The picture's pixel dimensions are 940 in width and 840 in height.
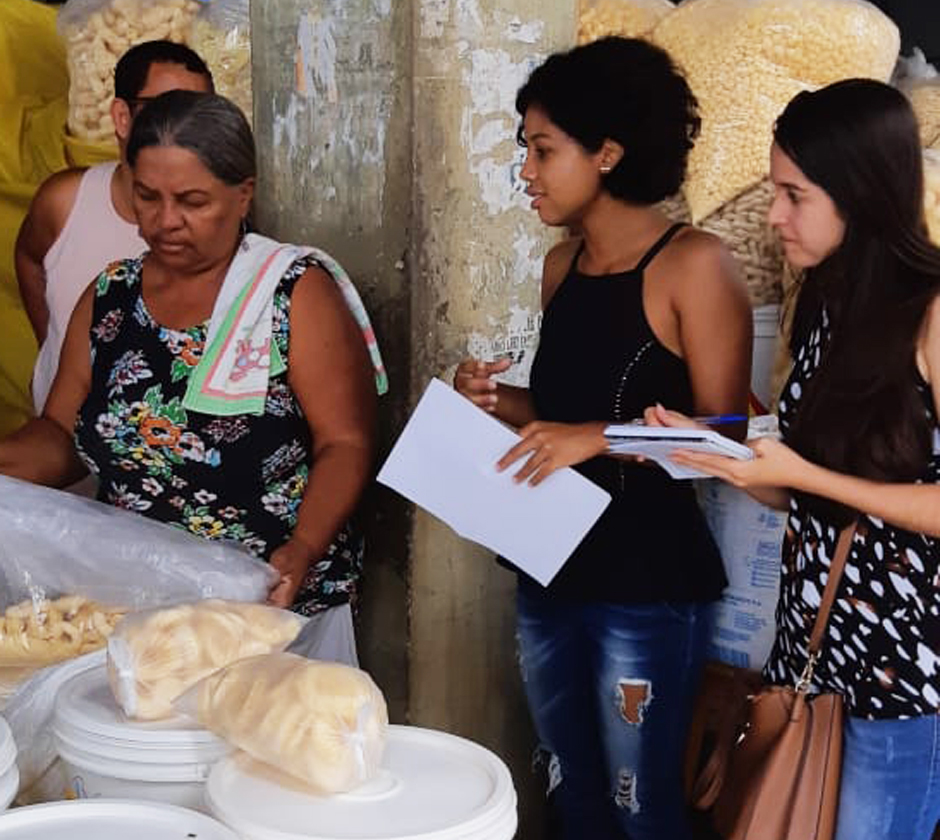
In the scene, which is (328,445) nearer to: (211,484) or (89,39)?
(211,484)

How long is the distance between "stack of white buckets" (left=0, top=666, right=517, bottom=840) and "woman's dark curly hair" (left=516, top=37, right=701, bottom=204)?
1.09 metres

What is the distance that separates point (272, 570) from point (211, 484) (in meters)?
0.31

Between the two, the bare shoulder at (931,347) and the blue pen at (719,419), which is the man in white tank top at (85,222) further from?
the bare shoulder at (931,347)

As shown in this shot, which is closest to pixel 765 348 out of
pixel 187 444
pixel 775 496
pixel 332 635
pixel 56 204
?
pixel 775 496

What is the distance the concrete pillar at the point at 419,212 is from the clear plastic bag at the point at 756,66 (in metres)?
0.36

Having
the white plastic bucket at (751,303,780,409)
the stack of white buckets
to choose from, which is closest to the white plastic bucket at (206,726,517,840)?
the stack of white buckets

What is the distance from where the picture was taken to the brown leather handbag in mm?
1733

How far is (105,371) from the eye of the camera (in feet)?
6.86

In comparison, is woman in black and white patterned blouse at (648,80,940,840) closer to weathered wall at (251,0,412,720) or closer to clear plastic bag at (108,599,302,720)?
clear plastic bag at (108,599,302,720)

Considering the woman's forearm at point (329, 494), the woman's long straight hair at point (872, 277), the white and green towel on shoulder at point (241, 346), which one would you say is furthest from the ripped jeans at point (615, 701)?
the white and green towel on shoulder at point (241, 346)

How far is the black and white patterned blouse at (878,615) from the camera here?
167 centimetres

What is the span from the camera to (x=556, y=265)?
90.4 inches

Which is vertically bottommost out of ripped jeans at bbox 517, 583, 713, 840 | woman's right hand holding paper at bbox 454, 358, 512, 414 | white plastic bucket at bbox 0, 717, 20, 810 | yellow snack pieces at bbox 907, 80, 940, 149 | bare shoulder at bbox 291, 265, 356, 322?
ripped jeans at bbox 517, 583, 713, 840

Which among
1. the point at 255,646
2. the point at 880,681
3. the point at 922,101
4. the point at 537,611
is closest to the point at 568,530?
the point at 537,611
